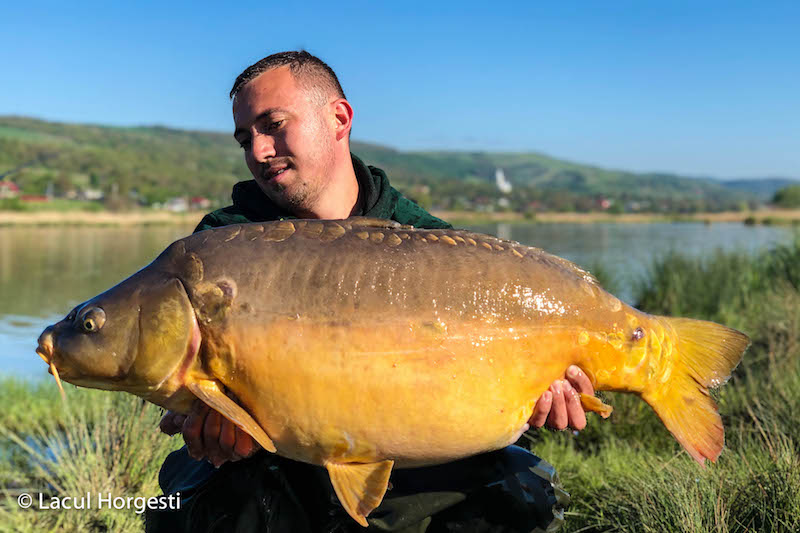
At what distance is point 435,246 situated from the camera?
2133 millimetres

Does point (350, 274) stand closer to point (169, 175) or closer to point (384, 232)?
point (384, 232)

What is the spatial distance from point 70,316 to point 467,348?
1.13 m

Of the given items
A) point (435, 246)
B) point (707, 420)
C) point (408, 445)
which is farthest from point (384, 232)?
point (707, 420)

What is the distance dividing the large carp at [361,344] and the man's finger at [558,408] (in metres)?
0.03

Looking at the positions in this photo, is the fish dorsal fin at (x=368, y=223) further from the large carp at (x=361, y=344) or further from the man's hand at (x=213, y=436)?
the man's hand at (x=213, y=436)

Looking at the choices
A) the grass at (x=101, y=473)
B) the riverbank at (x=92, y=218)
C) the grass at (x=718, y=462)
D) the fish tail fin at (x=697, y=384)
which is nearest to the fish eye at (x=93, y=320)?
the grass at (x=101, y=473)

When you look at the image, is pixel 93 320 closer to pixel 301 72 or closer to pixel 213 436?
pixel 213 436

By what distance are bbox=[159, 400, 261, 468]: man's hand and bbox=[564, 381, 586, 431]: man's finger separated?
0.95 metres

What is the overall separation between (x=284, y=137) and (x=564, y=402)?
1.51m

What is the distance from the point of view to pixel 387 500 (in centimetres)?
245

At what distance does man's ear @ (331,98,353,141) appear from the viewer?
3.09 metres

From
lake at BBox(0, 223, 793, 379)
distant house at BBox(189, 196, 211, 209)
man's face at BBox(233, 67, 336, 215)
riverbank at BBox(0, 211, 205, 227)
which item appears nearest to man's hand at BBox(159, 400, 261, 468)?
man's face at BBox(233, 67, 336, 215)

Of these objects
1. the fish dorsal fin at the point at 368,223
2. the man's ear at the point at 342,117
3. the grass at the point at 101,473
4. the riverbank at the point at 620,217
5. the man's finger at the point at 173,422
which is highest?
the man's ear at the point at 342,117

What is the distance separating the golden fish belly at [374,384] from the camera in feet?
6.38
